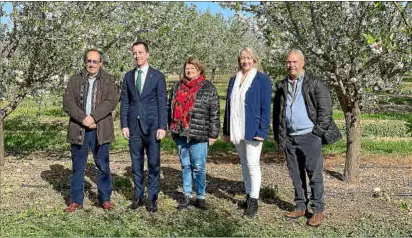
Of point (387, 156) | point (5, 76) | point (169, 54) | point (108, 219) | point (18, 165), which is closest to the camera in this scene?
point (108, 219)

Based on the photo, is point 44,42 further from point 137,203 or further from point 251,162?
point 251,162

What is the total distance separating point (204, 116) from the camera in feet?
20.8

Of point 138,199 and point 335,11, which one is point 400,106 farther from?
point 138,199

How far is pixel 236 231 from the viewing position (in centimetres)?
570

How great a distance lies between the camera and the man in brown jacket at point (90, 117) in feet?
20.8

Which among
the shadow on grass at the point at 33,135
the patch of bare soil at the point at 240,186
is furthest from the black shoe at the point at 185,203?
the shadow on grass at the point at 33,135

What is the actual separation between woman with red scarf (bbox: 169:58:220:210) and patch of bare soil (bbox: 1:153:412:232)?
2.78 ft

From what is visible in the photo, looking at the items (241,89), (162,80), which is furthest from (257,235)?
(162,80)

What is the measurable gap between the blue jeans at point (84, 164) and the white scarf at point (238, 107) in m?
1.70

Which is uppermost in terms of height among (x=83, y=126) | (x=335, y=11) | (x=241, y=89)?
(x=335, y=11)

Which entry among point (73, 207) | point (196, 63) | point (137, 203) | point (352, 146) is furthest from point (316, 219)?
point (73, 207)

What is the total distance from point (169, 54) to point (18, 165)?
905cm

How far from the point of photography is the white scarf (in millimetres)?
6102

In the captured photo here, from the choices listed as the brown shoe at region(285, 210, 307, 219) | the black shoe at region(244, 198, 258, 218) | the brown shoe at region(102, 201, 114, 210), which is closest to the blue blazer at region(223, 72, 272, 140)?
the black shoe at region(244, 198, 258, 218)
